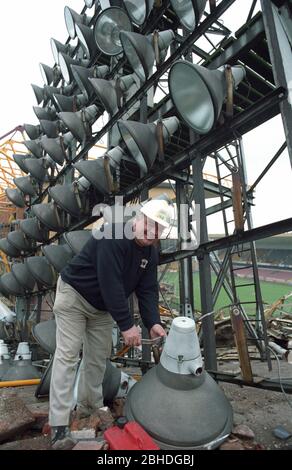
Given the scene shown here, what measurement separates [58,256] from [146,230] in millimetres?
4510

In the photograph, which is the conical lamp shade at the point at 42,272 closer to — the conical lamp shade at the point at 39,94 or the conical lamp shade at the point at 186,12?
the conical lamp shade at the point at 186,12

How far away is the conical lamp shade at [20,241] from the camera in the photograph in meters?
10.2

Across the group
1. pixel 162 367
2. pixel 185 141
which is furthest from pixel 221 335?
pixel 162 367

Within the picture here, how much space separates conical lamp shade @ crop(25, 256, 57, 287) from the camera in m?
7.67

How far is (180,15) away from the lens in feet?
14.4

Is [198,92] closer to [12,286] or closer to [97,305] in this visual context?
[97,305]

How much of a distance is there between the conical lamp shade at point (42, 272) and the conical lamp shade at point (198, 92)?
547 cm

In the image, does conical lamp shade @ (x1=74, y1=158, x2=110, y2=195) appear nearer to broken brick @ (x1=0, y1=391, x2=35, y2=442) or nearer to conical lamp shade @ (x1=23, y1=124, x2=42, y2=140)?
broken brick @ (x1=0, y1=391, x2=35, y2=442)

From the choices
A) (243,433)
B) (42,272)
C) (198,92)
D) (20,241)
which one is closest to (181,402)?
(243,433)

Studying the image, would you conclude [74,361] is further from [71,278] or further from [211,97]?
[211,97]

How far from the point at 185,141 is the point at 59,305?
5.27m

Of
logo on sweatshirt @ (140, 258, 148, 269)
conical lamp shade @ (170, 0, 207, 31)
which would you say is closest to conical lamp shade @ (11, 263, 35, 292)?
logo on sweatshirt @ (140, 258, 148, 269)

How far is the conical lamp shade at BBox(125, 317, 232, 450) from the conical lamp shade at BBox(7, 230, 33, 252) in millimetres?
8749

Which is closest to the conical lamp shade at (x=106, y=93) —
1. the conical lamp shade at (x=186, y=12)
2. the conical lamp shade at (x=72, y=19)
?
the conical lamp shade at (x=186, y=12)
